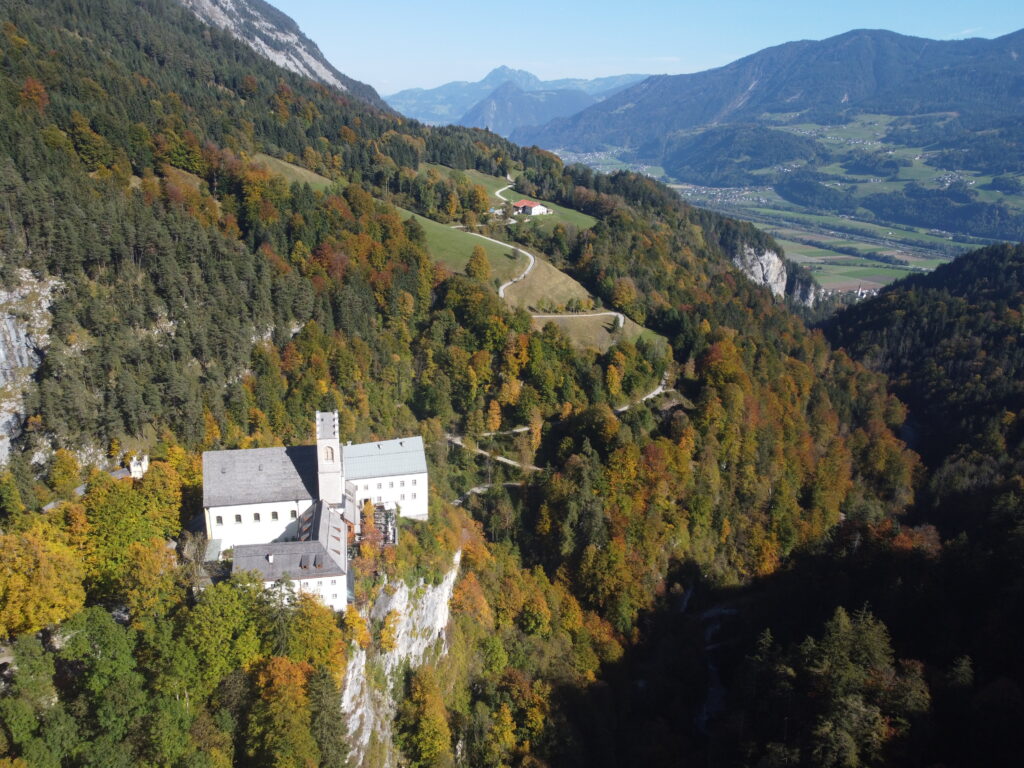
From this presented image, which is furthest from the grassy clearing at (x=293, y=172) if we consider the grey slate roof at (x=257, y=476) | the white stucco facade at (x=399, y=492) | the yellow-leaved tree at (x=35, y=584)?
the yellow-leaved tree at (x=35, y=584)

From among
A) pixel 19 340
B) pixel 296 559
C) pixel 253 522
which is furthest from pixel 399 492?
pixel 19 340

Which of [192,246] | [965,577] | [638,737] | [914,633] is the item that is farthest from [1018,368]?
[192,246]

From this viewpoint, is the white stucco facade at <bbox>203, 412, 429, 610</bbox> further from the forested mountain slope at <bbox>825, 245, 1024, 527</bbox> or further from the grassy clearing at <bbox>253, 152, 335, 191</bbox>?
the forested mountain slope at <bbox>825, 245, 1024, 527</bbox>

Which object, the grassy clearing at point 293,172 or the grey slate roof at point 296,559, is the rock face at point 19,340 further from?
the grassy clearing at point 293,172

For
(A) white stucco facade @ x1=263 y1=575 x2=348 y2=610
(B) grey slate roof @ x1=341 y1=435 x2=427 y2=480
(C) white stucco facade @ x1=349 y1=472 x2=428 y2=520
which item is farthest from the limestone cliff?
(A) white stucco facade @ x1=263 y1=575 x2=348 y2=610

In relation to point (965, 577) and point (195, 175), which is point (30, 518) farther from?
point (965, 577)

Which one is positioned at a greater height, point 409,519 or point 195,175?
point 195,175

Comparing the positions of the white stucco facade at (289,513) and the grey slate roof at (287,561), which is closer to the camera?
the grey slate roof at (287,561)
